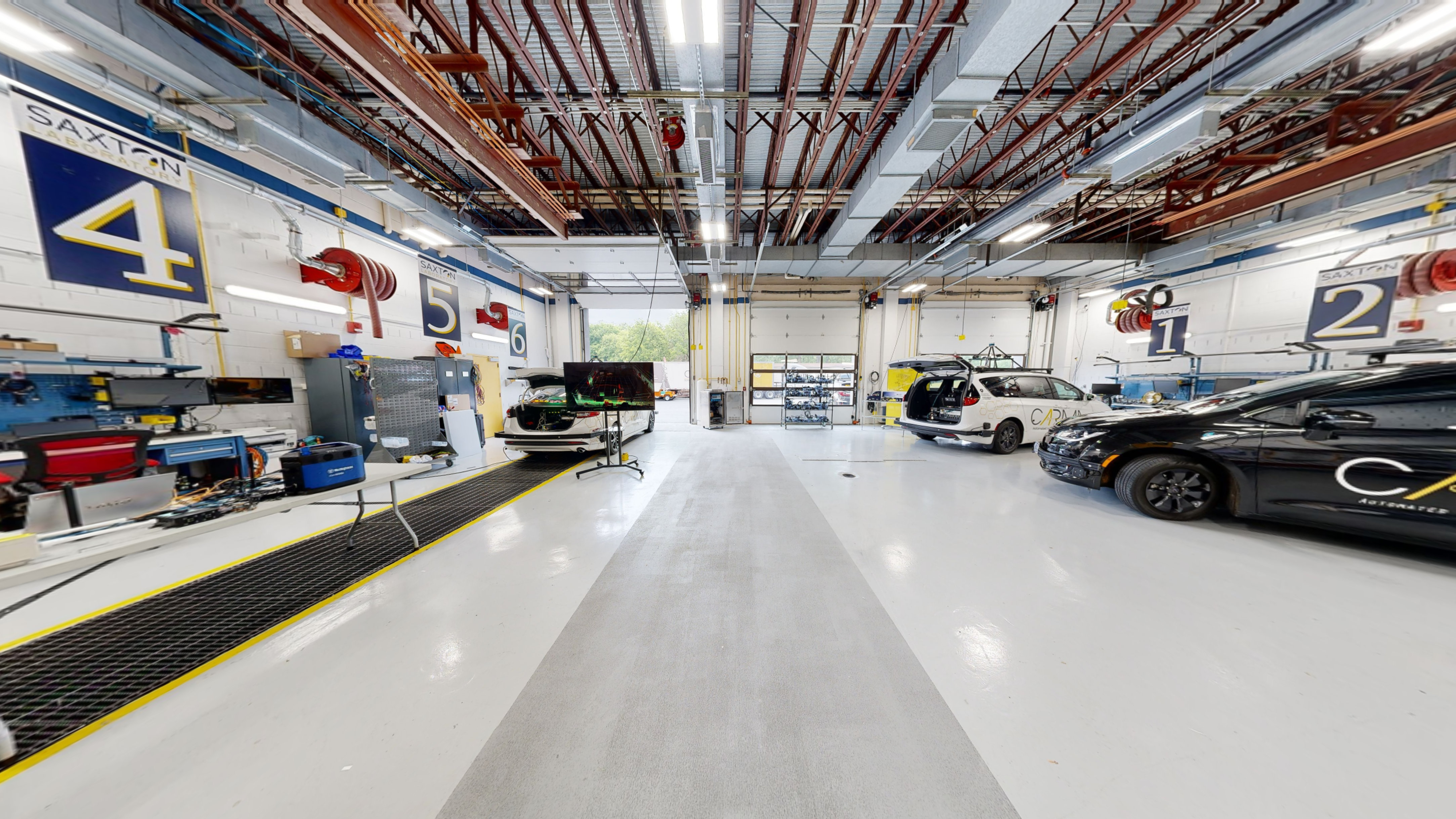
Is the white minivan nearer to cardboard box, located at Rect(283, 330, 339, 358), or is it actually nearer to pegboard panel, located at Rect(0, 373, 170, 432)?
cardboard box, located at Rect(283, 330, 339, 358)

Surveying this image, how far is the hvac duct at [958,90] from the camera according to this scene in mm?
2936

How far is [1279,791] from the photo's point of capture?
127cm

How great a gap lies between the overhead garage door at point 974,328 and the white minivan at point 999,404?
4506 mm

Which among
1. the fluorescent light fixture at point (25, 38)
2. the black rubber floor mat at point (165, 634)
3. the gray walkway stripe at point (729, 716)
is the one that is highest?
the fluorescent light fixture at point (25, 38)

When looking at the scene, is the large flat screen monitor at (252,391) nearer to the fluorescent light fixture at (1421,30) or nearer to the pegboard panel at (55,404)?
the pegboard panel at (55,404)

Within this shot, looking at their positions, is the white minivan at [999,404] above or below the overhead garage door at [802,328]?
below

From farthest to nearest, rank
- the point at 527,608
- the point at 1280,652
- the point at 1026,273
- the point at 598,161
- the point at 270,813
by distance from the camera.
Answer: the point at 1026,273
the point at 598,161
the point at 527,608
the point at 1280,652
the point at 270,813

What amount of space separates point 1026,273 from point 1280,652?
10374 mm

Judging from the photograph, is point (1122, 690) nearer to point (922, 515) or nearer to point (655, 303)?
point (922, 515)

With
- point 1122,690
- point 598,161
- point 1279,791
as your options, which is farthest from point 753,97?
point 1279,791

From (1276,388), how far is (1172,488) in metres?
1.07

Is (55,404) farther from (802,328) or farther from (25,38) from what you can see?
(802,328)

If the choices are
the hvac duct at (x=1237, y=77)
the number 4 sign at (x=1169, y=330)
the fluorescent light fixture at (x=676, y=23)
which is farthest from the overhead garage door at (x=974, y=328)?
the fluorescent light fixture at (x=676, y=23)

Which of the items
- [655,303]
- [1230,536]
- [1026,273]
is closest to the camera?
[1230,536]
